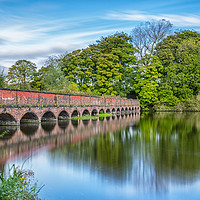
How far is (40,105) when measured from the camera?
18047mm

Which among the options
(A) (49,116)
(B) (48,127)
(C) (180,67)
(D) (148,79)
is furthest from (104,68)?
(B) (48,127)

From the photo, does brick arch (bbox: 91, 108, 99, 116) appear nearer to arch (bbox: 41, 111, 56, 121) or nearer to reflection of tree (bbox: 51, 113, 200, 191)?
arch (bbox: 41, 111, 56, 121)

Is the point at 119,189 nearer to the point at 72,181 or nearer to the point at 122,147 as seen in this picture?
the point at 72,181

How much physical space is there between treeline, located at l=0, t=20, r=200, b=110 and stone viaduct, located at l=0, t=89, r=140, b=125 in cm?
1297

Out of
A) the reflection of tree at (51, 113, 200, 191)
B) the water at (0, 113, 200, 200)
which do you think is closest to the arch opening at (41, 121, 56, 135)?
the water at (0, 113, 200, 200)

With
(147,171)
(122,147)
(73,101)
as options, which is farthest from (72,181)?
(73,101)

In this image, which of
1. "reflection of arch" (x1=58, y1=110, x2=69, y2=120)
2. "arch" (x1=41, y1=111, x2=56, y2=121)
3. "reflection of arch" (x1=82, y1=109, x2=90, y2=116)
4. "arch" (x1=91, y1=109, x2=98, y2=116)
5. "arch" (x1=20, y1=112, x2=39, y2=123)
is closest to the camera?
"arch" (x1=20, y1=112, x2=39, y2=123)

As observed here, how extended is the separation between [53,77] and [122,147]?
94.3 feet

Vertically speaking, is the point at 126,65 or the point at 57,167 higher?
the point at 126,65

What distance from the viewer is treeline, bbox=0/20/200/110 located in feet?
137

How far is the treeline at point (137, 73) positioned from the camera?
41.9m

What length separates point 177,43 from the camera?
4588 cm

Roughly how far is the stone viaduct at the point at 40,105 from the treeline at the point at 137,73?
13.0 meters

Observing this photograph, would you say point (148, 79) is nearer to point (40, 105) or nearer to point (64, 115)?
point (64, 115)
